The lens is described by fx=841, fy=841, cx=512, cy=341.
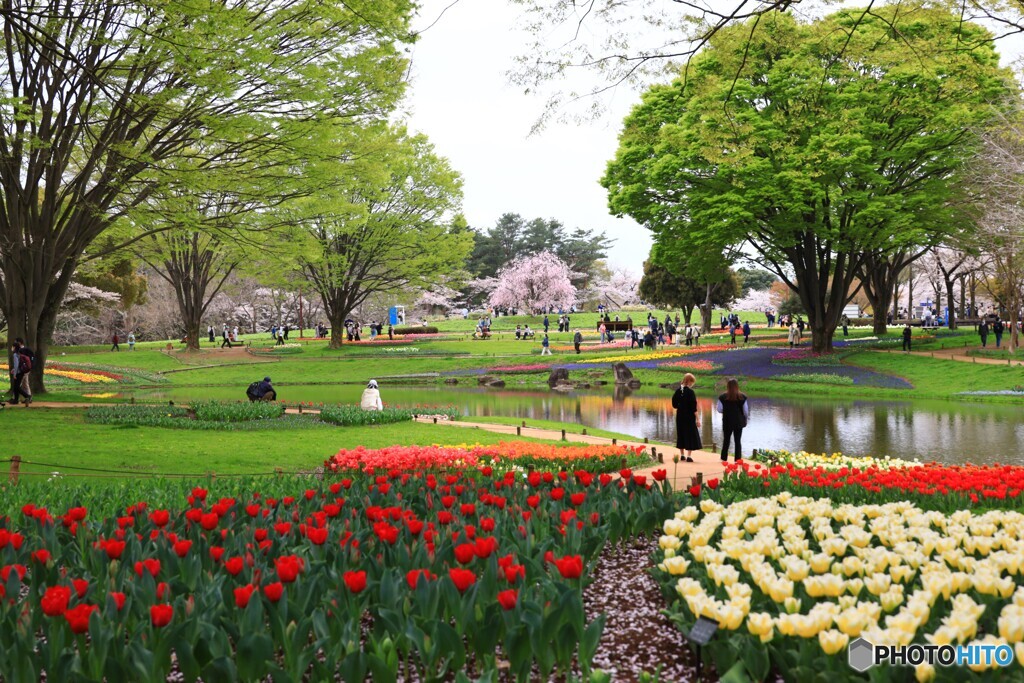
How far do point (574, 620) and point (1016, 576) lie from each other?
111 inches

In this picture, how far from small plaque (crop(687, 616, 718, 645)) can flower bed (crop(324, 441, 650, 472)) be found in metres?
7.57

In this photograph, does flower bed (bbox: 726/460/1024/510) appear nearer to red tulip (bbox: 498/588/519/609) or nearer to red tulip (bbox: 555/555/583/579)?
red tulip (bbox: 555/555/583/579)

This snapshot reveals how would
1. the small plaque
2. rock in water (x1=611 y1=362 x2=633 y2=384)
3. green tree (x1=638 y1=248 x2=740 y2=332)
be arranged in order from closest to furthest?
1. the small plaque
2. rock in water (x1=611 y1=362 x2=633 y2=384)
3. green tree (x1=638 y1=248 x2=740 y2=332)

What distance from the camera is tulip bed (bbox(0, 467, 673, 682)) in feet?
13.2

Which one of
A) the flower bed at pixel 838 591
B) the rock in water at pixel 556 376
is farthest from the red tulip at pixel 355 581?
the rock in water at pixel 556 376

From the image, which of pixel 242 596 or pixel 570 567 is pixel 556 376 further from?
pixel 242 596

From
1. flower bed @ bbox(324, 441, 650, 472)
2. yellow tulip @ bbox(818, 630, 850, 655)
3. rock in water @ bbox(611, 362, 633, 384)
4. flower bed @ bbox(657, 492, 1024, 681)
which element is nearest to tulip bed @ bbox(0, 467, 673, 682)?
flower bed @ bbox(657, 492, 1024, 681)

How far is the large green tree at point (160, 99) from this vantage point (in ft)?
58.3

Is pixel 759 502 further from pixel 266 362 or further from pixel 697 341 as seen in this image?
pixel 697 341

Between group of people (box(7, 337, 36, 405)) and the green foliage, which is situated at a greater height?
group of people (box(7, 337, 36, 405))

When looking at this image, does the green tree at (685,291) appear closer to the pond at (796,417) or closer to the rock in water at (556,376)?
the rock in water at (556,376)

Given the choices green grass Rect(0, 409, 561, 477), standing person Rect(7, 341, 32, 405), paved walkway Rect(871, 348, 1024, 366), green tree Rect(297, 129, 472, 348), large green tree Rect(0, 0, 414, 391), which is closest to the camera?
green grass Rect(0, 409, 561, 477)

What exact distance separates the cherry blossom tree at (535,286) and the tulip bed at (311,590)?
86312 mm

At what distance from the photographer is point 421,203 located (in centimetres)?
5238
